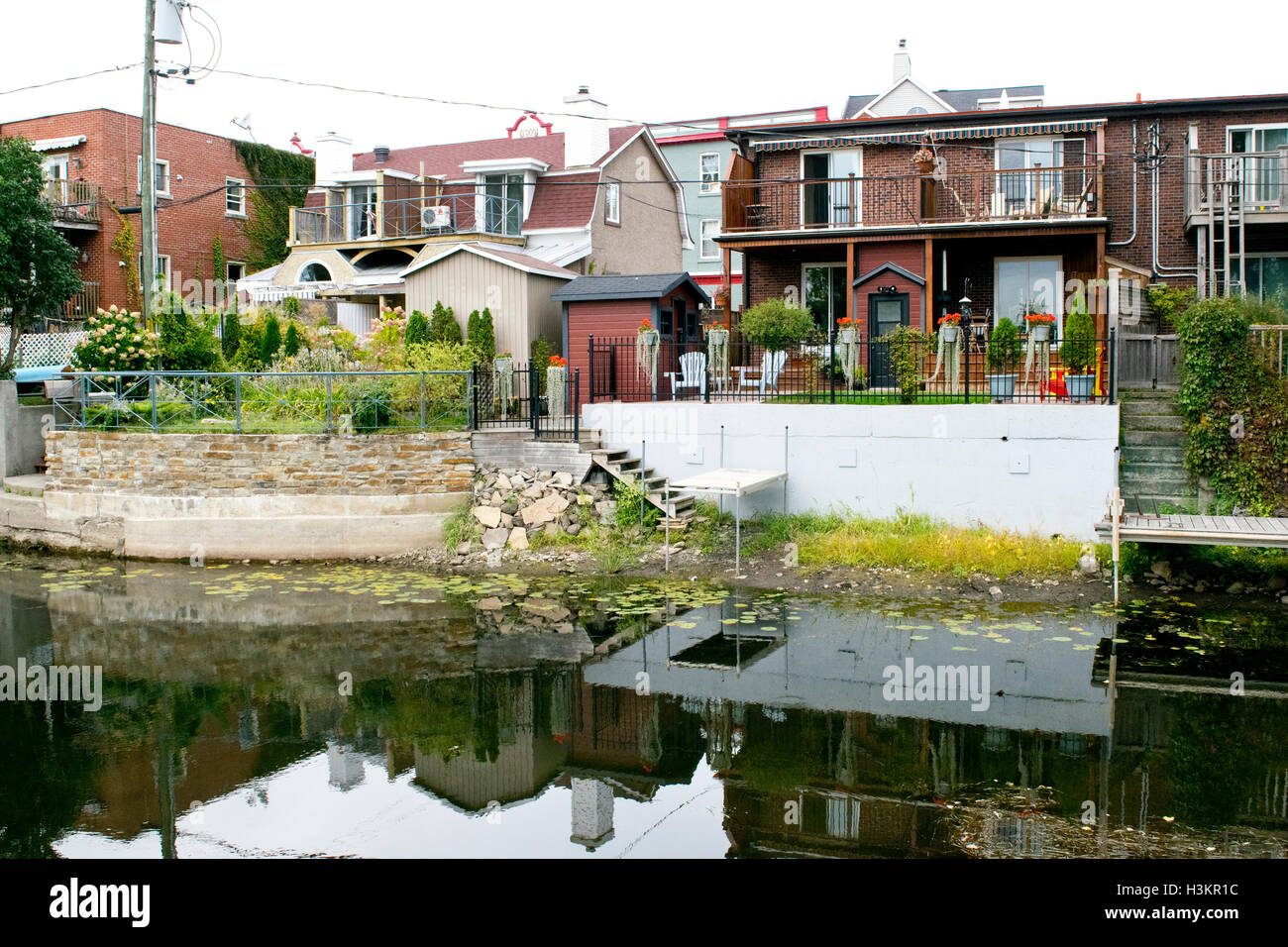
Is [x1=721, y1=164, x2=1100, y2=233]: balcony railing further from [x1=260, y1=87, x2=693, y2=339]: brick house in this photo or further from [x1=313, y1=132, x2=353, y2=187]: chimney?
[x1=313, y1=132, x2=353, y2=187]: chimney

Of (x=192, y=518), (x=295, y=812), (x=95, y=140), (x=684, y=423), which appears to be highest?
(x=95, y=140)

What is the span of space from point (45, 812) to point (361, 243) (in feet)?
83.6

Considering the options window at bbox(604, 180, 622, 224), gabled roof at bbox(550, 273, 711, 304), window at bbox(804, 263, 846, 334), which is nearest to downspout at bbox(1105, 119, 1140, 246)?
window at bbox(804, 263, 846, 334)

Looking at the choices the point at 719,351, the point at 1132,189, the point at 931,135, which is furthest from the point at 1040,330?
the point at 931,135

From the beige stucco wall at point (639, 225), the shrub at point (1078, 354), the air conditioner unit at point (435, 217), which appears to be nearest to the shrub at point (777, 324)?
the shrub at point (1078, 354)

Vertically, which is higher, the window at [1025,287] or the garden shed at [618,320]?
the window at [1025,287]

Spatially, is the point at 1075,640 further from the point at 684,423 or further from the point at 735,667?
the point at 684,423

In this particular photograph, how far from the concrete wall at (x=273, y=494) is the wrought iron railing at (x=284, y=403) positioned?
22.8 inches

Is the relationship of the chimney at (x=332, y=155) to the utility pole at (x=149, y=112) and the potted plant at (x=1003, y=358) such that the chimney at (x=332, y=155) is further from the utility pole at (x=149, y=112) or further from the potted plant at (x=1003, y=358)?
the potted plant at (x=1003, y=358)

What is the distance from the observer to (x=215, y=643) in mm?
13234

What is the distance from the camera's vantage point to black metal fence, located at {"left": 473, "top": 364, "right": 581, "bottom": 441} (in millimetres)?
18625

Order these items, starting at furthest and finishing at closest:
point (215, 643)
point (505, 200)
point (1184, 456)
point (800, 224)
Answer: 1. point (505, 200)
2. point (800, 224)
3. point (1184, 456)
4. point (215, 643)

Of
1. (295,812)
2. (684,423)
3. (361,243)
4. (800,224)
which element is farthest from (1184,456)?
(361,243)

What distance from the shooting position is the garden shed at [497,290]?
23219 millimetres
